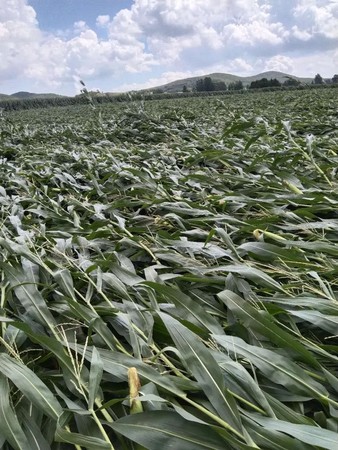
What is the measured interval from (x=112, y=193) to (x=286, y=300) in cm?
191

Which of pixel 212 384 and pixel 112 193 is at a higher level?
pixel 112 193

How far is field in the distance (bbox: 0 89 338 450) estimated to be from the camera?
0.94 metres

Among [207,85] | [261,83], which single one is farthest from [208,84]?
[261,83]

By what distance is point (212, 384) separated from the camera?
3.19 feet

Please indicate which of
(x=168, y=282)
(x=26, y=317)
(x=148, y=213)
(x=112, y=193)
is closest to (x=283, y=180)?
(x=148, y=213)

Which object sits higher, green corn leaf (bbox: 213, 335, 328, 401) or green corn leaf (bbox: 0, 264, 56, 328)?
green corn leaf (bbox: 0, 264, 56, 328)

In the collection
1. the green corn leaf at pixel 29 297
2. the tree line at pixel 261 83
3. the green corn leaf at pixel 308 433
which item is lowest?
the green corn leaf at pixel 308 433

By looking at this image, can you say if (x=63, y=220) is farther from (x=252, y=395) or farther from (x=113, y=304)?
(x=252, y=395)

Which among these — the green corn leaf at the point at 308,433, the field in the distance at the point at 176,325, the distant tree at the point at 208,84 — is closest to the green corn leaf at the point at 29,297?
the field in the distance at the point at 176,325

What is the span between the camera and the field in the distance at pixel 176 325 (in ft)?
3.09

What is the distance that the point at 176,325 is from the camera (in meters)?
1.12

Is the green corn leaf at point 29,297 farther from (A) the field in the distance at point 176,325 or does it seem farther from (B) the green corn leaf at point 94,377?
(B) the green corn leaf at point 94,377

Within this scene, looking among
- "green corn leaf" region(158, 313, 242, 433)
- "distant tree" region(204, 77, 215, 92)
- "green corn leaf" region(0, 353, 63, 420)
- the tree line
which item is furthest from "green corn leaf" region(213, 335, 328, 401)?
"distant tree" region(204, 77, 215, 92)

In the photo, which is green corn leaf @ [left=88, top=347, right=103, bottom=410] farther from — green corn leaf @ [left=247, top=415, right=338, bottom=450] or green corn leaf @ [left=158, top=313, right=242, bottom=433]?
green corn leaf @ [left=247, top=415, right=338, bottom=450]
